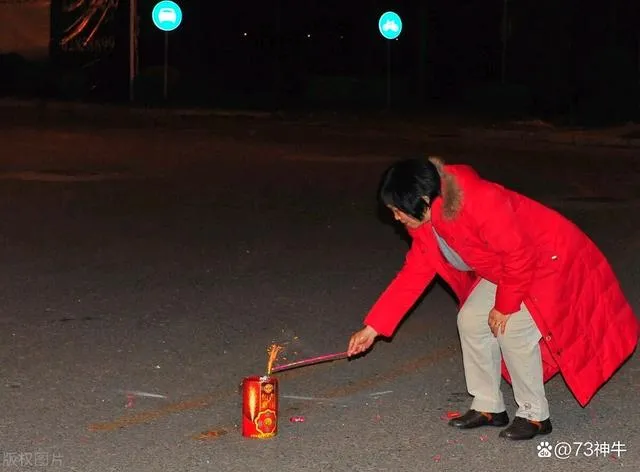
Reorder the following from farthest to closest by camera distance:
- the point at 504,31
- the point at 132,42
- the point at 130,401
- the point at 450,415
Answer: the point at 132,42 < the point at 504,31 < the point at 130,401 < the point at 450,415

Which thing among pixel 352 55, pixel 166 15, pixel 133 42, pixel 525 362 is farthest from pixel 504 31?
pixel 525 362

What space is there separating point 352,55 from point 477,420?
34658 millimetres

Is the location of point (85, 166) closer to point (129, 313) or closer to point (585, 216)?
point (585, 216)

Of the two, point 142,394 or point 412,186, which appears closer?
point 412,186

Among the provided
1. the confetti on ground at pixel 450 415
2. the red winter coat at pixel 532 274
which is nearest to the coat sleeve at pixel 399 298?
the red winter coat at pixel 532 274

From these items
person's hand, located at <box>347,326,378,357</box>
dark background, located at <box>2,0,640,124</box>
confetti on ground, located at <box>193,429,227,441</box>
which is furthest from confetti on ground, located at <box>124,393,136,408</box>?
dark background, located at <box>2,0,640,124</box>

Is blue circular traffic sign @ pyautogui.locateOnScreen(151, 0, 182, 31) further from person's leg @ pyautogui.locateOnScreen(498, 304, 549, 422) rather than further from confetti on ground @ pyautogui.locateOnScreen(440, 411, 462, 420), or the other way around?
person's leg @ pyautogui.locateOnScreen(498, 304, 549, 422)

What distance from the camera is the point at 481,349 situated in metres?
5.45

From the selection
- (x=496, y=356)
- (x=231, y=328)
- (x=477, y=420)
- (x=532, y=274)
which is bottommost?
(x=231, y=328)

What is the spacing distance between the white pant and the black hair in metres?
0.66

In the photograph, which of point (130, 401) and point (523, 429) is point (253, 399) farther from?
point (523, 429)

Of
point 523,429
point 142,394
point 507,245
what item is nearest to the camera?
point 507,245

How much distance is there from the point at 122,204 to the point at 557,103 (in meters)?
18.9

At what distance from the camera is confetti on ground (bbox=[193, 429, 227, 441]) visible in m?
5.42
